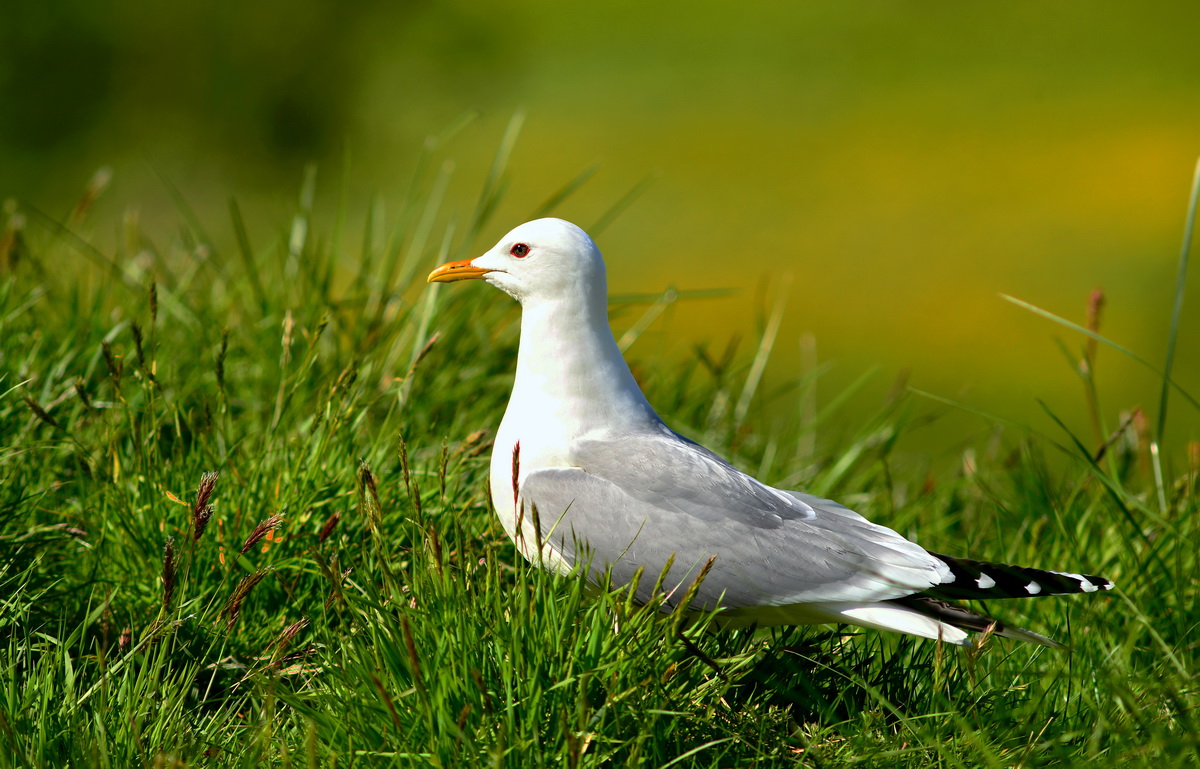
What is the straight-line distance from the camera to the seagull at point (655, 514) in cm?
260

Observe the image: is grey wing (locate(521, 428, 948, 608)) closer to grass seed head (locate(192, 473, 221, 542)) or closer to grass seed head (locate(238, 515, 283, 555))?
grass seed head (locate(238, 515, 283, 555))

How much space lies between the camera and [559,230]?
3.06 m

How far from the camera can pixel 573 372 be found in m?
3.02

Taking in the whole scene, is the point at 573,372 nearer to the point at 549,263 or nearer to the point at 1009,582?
the point at 549,263

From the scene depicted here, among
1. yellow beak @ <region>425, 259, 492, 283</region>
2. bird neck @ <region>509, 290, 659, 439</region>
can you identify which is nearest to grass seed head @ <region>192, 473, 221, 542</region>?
bird neck @ <region>509, 290, 659, 439</region>

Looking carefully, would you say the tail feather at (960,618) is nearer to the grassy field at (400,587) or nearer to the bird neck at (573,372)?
the grassy field at (400,587)

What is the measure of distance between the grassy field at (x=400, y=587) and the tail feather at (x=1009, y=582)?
0.43 feet

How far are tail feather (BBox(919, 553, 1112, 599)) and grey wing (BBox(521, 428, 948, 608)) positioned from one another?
0.16ft

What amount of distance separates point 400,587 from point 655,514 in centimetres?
67

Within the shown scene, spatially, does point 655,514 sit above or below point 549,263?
below

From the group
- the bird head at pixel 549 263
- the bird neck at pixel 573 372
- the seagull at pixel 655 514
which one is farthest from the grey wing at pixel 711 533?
the bird head at pixel 549 263

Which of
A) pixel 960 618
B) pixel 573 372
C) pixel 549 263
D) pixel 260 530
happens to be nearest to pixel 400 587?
pixel 260 530

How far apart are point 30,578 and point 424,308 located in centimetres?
183

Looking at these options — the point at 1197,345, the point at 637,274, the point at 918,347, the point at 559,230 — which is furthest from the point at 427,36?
the point at 559,230
